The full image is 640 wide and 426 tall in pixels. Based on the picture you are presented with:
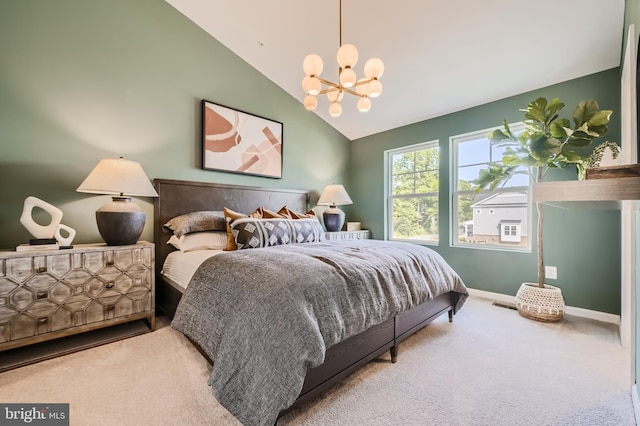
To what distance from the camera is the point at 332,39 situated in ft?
9.38

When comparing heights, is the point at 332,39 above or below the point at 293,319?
above

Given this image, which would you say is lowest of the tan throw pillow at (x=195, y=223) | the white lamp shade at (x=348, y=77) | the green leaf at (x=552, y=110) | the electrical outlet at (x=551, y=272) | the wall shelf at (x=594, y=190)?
the electrical outlet at (x=551, y=272)

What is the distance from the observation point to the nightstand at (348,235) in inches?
149

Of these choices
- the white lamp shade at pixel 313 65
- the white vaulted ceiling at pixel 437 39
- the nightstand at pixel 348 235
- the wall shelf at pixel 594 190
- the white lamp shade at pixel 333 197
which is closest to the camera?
the wall shelf at pixel 594 190

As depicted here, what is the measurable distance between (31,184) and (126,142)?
2.58 ft

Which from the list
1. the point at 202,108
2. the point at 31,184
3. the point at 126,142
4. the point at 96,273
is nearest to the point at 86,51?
the point at 126,142

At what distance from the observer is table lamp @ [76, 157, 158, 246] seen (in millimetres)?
2133

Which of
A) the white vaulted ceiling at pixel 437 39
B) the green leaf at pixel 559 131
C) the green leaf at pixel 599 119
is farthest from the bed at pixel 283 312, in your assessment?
the white vaulted ceiling at pixel 437 39

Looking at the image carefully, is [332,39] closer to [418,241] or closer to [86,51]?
[86,51]

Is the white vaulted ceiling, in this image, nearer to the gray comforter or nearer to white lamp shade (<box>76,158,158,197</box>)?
white lamp shade (<box>76,158,158,197</box>)

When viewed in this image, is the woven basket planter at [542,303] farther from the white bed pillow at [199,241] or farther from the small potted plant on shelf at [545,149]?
the white bed pillow at [199,241]

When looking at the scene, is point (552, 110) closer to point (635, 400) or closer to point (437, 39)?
point (437, 39)

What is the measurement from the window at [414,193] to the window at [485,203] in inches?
11.1

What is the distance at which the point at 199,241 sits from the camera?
2570 mm
